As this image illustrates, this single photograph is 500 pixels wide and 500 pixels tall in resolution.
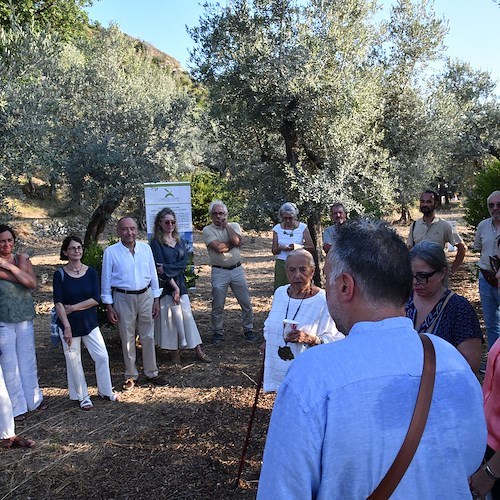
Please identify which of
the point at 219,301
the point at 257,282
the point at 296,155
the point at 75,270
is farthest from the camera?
the point at 257,282

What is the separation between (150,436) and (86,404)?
1028 millimetres

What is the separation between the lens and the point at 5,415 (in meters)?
4.36

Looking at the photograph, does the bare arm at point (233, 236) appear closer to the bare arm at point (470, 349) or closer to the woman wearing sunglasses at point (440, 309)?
the woman wearing sunglasses at point (440, 309)

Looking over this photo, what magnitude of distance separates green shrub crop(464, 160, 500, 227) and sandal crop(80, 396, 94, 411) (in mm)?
7613

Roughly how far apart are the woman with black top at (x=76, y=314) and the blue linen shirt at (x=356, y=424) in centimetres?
434

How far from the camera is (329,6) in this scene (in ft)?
30.7

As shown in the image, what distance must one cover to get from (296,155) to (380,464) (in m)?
9.30

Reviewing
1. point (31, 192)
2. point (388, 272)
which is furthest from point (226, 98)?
point (31, 192)

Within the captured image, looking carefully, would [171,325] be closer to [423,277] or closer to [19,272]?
[19,272]

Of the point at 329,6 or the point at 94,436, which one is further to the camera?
the point at 329,6

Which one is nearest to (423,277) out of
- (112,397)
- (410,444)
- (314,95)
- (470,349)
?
(470,349)

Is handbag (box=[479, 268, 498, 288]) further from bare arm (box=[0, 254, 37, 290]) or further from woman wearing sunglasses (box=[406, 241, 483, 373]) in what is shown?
bare arm (box=[0, 254, 37, 290])

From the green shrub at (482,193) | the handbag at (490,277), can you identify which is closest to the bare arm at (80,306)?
the handbag at (490,277)

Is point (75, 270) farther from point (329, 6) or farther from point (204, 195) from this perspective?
point (204, 195)
